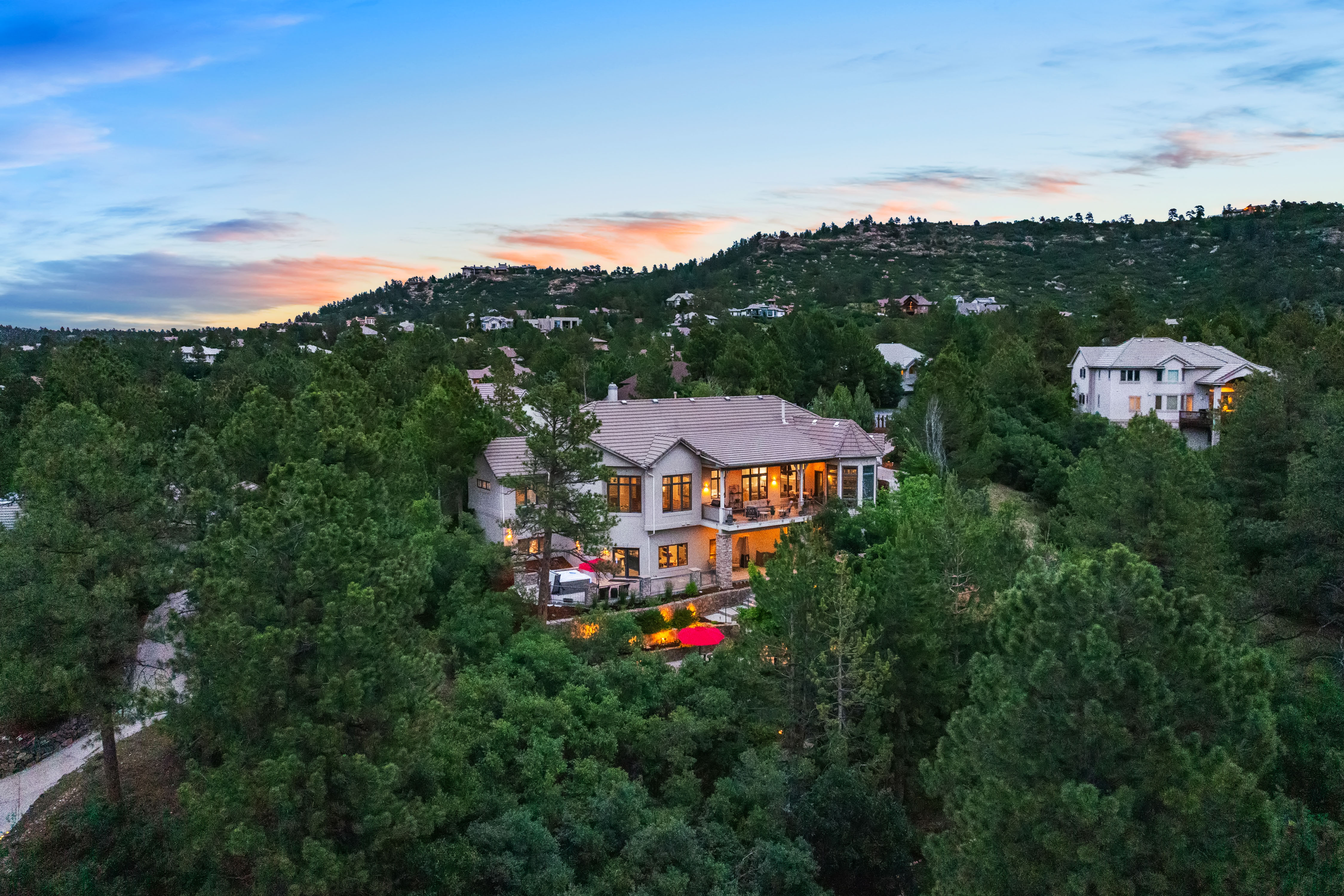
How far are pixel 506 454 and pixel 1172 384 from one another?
40.1 meters

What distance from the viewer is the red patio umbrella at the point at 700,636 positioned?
80.3 ft

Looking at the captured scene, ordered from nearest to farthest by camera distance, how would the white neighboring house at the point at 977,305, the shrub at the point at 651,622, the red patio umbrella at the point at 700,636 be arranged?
the red patio umbrella at the point at 700,636
the shrub at the point at 651,622
the white neighboring house at the point at 977,305

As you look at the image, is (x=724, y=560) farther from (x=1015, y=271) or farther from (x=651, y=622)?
(x=1015, y=271)

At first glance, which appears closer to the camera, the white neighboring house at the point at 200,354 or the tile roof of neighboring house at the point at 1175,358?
the tile roof of neighboring house at the point at 1175,358

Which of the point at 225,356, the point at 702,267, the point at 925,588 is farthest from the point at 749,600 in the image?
the point at 702,267

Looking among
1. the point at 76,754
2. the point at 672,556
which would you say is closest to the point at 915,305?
the point at 672,556

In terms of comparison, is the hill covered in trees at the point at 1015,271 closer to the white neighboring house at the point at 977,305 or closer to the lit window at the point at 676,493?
the white neighboring house at the point at 977,305

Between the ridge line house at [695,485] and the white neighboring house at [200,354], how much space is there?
6342 cm

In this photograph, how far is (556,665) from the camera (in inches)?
817

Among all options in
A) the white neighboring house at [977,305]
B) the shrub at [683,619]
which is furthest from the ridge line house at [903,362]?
the white neighboring house at [977,305]

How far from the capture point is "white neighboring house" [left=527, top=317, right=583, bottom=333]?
11451 cm

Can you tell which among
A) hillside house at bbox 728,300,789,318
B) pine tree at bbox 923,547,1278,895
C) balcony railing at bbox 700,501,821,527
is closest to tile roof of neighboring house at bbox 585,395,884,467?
balcony railing at bbox 700,501,821,527

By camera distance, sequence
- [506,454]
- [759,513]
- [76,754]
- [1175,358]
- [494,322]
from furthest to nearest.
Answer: [494,322] → [1175,358] → [506,454] → [759,513] → [76,754]

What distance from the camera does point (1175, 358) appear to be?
5172 cm
